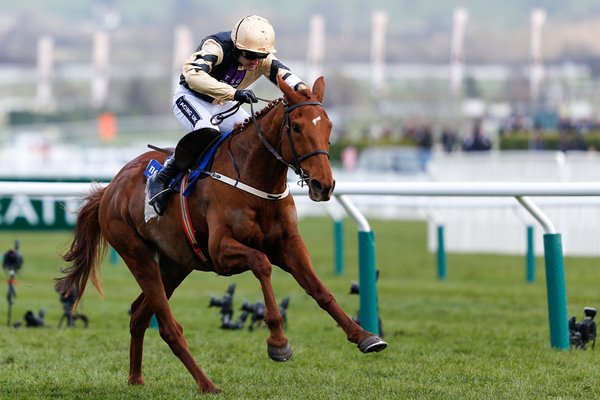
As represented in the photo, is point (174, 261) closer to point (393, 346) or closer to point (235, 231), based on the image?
point (235, 231)

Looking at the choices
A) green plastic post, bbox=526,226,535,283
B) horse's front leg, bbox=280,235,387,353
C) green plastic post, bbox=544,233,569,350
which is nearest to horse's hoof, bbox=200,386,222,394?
horse's front leg, bbox=280,235,387,353

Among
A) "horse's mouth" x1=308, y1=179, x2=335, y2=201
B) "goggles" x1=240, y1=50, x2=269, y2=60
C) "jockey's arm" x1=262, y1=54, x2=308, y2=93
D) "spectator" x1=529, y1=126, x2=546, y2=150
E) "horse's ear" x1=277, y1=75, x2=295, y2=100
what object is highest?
"goggles" x1=240, y1=50, x2=269, y2=60

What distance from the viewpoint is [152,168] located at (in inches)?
276

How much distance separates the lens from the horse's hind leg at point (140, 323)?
270 inches

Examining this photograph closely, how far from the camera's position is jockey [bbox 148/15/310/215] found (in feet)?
21.3

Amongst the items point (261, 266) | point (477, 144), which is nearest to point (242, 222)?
point (261, 266)

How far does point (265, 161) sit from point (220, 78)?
791mm

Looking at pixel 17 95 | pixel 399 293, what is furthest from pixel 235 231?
pixel 17 95

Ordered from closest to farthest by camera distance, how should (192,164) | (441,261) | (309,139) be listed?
(309,139), (192,164), (441,261)

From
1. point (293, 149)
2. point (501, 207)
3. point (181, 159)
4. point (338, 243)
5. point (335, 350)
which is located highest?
point (293, 149)

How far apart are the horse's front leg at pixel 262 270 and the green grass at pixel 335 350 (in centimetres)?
40

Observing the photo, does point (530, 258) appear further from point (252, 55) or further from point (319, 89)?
point (319, 89)

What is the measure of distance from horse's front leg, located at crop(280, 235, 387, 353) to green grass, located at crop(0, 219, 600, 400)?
41 cm

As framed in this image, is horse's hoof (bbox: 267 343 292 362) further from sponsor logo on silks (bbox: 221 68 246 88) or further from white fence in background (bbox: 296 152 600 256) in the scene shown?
white fence in background (bbox: 296 152 600 256)
